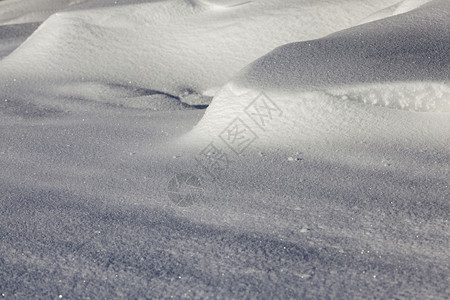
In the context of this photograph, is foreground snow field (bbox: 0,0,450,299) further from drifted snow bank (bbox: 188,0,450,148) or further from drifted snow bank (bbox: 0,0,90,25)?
drifted snow bank (bbox: 0,0,90,25)

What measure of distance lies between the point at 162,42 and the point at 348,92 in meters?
1.74

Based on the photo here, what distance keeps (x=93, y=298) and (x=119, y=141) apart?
106cm

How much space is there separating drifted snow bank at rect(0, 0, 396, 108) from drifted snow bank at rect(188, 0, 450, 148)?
85 cm

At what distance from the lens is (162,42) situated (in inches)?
133

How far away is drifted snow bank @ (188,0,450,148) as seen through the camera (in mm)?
1845

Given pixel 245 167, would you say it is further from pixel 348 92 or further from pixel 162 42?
pixel 162 42

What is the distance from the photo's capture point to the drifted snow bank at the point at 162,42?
3.08 metres

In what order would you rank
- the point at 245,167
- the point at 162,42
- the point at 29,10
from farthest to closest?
the point at 29,10, the point at 162,42, the point at 245,167

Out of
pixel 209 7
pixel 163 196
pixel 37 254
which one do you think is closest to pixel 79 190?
pixel 163 196

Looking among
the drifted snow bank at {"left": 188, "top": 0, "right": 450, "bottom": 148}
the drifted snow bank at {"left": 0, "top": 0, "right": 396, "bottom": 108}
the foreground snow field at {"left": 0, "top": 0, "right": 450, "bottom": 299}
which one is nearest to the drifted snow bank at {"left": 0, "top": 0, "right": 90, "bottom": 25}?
the drifted snow bank at {"left": 0, "top": 0, "right": 396, "bottom": 108}

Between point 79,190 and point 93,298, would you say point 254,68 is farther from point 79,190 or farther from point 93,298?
point 93,298

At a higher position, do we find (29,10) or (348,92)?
(348,92)

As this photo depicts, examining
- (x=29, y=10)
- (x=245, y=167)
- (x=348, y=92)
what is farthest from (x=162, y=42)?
(x=29, y=10)

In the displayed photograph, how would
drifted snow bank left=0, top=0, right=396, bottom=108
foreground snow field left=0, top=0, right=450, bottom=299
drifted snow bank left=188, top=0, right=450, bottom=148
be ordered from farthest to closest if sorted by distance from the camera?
drifted snow bank left=0, top=0, right=396, bottom=108, drifted snow bank left=188, top=0, right=450, bottom=148, foreground snow field left=0, top=0, right=450, bottom=299
